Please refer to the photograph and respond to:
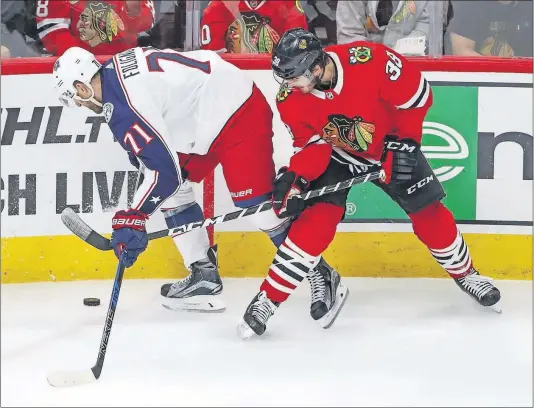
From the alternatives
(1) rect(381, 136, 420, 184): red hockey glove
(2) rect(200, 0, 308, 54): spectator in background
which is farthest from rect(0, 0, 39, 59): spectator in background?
(1) rect(381, 136, 420, 184): red hockey glove

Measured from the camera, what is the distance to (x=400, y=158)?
2.66 metres

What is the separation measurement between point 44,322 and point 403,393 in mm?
1264

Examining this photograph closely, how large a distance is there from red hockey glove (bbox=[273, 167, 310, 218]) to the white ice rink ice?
396 millimetres

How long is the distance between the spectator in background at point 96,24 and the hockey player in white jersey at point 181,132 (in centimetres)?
72

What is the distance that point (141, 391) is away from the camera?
7.29 feet

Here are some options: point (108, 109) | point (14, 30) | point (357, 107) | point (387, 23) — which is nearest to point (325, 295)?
point (357, 107)

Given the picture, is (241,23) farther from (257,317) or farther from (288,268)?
(257,317)

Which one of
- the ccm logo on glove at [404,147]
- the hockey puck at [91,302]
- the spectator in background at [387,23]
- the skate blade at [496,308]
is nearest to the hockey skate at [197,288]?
the hockey puck at [91,302]

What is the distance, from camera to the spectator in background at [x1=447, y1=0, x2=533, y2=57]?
331 cm

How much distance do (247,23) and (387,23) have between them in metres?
0.55

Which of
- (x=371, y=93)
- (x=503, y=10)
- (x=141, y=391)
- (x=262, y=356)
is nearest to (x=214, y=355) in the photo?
(x=262, y=356)

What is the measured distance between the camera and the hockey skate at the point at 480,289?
2855mm

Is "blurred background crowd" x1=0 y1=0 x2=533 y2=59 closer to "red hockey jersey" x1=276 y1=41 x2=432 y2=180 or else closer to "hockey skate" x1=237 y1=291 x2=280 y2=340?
"red hockey jersey" x1=276 y1=41 x2=432 y2=180

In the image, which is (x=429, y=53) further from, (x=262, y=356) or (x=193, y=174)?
(x=262, y=356)
